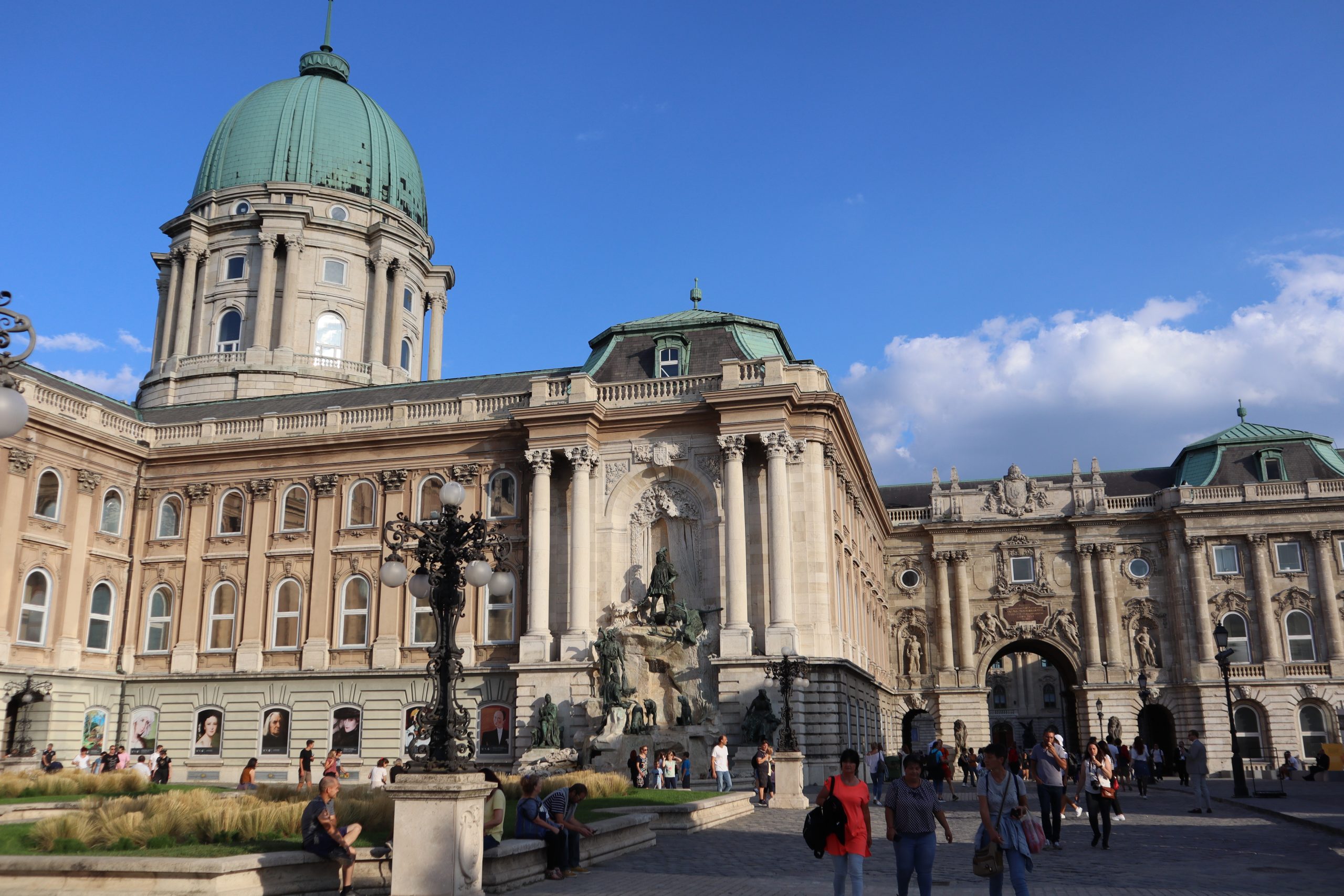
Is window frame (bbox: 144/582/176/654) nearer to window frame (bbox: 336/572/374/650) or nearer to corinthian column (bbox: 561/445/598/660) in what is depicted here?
window frame (bbox: 336/572/374/650)

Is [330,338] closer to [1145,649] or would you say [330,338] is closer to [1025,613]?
[1025,613]

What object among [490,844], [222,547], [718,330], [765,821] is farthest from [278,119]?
[490,844]

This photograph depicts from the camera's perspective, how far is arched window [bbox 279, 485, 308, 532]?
43406mm

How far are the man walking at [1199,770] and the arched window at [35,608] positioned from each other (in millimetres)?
36848

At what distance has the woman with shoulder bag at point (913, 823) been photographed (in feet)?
36.2

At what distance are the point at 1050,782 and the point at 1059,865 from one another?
1.55 m

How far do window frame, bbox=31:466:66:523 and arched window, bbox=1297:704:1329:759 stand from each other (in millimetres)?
56266

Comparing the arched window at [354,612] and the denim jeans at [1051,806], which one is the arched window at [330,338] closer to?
the arched window at [354,612]

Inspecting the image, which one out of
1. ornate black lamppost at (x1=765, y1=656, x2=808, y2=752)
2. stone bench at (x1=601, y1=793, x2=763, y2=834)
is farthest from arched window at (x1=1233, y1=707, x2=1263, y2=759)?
stone bench at (x1=601, y1=793, x2=763, y2=834)

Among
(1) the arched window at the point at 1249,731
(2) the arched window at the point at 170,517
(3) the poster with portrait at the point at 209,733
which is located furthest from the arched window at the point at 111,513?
(1) the arched window at the point at 1249,731

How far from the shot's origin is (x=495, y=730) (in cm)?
3909

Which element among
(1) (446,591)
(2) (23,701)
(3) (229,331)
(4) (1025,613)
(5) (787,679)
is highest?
(3) (229,331)

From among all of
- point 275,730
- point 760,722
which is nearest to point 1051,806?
point 760,722

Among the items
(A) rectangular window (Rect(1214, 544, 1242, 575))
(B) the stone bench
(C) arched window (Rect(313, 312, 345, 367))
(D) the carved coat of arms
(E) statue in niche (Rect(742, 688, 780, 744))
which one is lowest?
(B) the stone bench
